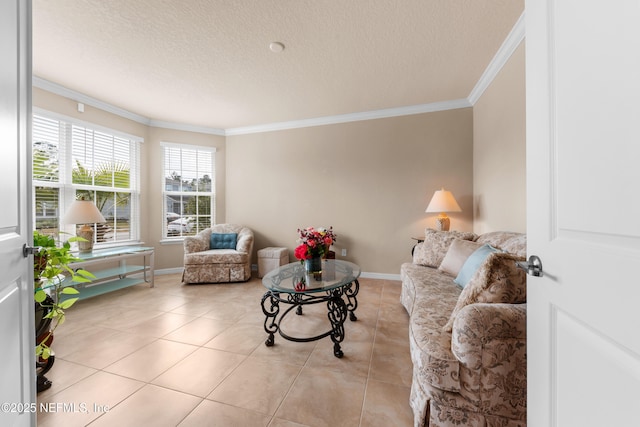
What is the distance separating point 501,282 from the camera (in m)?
1.14

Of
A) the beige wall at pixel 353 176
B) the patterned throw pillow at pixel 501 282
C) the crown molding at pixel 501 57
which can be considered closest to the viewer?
the patterned throw pillow at pixel 501 282

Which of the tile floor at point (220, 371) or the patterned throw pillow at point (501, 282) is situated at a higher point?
the patterned throw pillow at point (501, 282)

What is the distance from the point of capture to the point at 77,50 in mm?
2379

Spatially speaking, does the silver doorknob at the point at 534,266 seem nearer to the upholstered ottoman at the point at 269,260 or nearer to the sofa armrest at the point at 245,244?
the upholstered ottoman at the point at 269,260

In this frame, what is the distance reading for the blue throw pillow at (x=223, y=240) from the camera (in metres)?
4.19

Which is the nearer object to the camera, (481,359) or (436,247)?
(481,359)

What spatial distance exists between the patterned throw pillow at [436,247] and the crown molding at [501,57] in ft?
5.93

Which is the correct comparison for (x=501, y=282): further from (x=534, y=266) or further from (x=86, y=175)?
(x=86, y=175)

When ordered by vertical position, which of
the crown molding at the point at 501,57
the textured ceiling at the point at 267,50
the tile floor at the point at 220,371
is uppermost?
the textured ceiling at the point at 267,50

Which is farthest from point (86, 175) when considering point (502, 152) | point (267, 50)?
point (502, 152)

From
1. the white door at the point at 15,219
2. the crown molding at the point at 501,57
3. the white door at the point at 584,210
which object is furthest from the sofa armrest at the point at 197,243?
the crown molding at the point at 501,57

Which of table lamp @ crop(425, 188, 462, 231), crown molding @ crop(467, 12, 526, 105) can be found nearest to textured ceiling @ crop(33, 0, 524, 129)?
crown molding @ crop(467, 12, 526, 105)

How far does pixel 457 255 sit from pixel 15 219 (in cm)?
283

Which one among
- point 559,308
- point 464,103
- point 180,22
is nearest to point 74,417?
point 559,308
